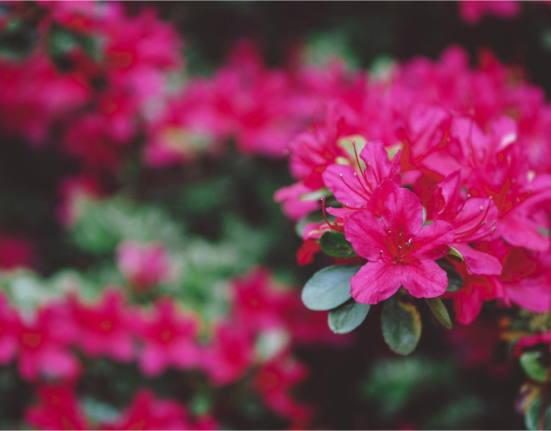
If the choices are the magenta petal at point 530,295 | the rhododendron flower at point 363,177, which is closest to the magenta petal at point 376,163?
the rhododendron flower at point 363,177

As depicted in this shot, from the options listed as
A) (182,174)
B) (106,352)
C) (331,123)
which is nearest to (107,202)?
(182,174)

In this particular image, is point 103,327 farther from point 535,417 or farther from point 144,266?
point 535,417

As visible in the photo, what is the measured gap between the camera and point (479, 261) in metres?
0.65

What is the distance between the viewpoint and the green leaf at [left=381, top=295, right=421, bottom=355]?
681mm

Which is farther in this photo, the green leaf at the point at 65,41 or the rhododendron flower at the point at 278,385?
the rhododendron flower at the point at 278,385

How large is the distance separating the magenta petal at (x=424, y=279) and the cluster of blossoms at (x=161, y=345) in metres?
0.70

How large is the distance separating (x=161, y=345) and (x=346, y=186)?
74 cm

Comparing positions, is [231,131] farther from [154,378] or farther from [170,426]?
[170,426]

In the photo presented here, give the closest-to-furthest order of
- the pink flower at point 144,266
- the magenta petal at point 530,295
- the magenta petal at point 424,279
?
the magenta petal at point 424,279, the magenta petal at point 530,295, the pink flower at point 144,266

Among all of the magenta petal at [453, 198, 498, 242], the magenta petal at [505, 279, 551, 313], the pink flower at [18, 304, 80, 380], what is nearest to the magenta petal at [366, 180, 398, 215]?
the magenta petal at [453, 198, 498, 242]

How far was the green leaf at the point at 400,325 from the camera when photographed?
68 centimetres

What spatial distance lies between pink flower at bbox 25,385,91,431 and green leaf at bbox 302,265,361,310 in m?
0.73

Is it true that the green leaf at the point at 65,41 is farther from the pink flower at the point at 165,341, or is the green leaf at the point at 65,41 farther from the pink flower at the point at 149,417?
the pink flower at the point at 149,417

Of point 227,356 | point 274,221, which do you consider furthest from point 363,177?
point 274,221
